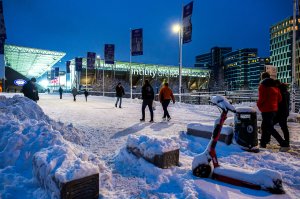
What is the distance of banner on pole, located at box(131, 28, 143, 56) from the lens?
76.3ft

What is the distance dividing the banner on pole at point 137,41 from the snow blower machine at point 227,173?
19220mm

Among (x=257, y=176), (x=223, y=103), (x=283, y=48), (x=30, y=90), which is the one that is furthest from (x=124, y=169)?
(x=283, y=48)

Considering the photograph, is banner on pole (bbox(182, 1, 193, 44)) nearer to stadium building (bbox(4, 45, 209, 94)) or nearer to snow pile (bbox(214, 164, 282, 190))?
snow pile (bbox(214, 164, 282, 190))

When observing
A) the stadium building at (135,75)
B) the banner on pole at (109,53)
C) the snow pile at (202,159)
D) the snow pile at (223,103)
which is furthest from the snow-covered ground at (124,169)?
the stadium building at (135,75)

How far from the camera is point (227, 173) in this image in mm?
4512

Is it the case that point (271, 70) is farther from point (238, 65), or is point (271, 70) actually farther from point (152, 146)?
point (238, 65)

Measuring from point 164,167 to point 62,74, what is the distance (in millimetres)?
75173

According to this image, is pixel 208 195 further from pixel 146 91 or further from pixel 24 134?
pixel 146 91

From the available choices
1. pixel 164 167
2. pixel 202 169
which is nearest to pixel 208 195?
pixel 202 169

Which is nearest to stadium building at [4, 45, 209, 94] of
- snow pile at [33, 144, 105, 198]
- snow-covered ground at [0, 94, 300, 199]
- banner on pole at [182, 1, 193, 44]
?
banner on pole at [182, 1, 193, 44]

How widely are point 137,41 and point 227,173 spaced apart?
19.9m

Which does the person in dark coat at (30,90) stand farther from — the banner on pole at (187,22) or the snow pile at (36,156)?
the banner on pole at (187,22)

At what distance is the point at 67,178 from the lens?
341cm

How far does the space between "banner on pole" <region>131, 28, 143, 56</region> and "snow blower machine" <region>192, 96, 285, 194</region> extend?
19.2 metres
